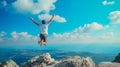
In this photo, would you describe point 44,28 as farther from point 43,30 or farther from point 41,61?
point 41,61

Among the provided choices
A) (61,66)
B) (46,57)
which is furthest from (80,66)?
(46,57)

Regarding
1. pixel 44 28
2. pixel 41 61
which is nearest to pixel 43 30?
pixel 44 28

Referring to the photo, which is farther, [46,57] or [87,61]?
[46,57]

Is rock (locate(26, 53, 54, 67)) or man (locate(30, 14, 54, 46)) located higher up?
man (locate(30, 14, 54, 46))

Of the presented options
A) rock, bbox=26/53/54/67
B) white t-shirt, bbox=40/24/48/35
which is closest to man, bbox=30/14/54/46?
white t-shirt, bbox=40/24/48/35

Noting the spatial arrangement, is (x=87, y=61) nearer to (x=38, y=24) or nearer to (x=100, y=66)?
(x=100, y=66)

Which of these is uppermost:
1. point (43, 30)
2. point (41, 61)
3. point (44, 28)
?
point (44, 28)

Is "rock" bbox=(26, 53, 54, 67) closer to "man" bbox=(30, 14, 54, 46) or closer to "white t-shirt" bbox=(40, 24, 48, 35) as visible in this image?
"man" bbox=(30, 14, 54, 46)

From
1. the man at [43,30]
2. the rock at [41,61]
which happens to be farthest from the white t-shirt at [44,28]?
the rock at [41,61]

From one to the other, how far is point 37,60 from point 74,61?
2242 centimetres

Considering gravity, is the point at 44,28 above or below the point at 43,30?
above

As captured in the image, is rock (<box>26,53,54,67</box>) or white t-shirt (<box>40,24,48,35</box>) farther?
rock (<box>26,53,54,67</box>)

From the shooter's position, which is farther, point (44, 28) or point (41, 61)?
point (41, 61)

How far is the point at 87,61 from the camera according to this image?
26922 mm
